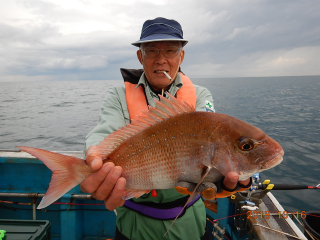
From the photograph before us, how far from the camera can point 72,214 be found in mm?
3990

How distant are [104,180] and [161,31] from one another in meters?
1.86

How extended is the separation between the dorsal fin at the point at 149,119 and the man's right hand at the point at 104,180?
13 centimetres

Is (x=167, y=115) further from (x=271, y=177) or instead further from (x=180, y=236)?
(x=271, y=177)

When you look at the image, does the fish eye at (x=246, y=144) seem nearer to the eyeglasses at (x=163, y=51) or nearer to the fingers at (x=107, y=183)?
the fingers at (x=107, y=183)

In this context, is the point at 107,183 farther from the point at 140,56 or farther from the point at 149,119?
the point at 140,56

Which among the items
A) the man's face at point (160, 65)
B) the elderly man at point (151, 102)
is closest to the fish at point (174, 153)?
the elderly man at point (151, 102)

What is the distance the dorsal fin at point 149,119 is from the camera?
6.40 feet

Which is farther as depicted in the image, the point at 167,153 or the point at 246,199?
the point at 246,199

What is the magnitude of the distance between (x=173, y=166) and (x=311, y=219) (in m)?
3.16

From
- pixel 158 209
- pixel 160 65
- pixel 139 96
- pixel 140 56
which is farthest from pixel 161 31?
pixel 158 209

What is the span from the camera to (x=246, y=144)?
68.8 inches

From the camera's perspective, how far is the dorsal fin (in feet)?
6.40

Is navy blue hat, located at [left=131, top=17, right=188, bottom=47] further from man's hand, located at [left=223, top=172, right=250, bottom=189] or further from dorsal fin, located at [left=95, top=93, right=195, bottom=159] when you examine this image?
man's hand, located at [left=223, top=172, right=250, bottom=189]
